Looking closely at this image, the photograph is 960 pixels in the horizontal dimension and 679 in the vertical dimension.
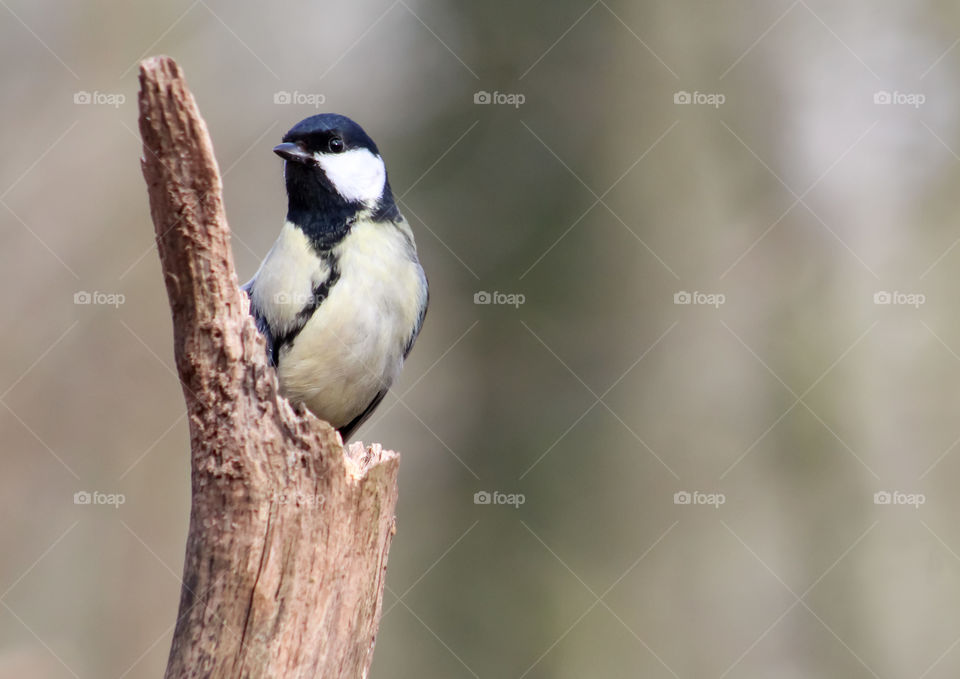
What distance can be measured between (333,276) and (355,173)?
47cm

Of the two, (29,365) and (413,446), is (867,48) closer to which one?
(413,446)

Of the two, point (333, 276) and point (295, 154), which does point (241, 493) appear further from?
point (295, 154)

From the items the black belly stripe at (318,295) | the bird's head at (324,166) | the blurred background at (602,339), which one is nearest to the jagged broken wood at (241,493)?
the black belly stripe at (318,295)

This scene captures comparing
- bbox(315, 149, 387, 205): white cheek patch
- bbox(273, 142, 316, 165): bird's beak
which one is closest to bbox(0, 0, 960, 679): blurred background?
bbox(315, 149, 387, 205): white cheek patch

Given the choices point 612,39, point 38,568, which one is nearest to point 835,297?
point 612,39

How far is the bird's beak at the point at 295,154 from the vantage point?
3.48 metres

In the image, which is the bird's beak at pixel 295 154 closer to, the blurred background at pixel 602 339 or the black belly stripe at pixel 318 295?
the black belly stripe at pixel 318 295

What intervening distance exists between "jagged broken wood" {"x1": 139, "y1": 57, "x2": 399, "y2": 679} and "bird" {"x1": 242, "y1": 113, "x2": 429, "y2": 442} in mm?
826

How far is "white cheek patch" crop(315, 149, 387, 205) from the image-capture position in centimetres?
355

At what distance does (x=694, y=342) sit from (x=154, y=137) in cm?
510

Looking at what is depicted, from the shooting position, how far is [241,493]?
2576 millimetres

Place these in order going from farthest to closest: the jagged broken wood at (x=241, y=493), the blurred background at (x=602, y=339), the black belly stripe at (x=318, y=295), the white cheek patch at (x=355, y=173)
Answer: the blurred background at (x=602, y=339)
the white cheek patch at (x=355, y=173)
the black belly stripe at (x=318, y=295)
the jagged broken wood at (x=241, y=493)

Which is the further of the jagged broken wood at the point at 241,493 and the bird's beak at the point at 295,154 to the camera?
the bird's beak at the point at 295,154

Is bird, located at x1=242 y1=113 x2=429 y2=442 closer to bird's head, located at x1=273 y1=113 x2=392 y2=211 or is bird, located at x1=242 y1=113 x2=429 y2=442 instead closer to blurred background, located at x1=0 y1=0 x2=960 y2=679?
bird's head, located at x1=273 y1=113 x2=392 y2=211
